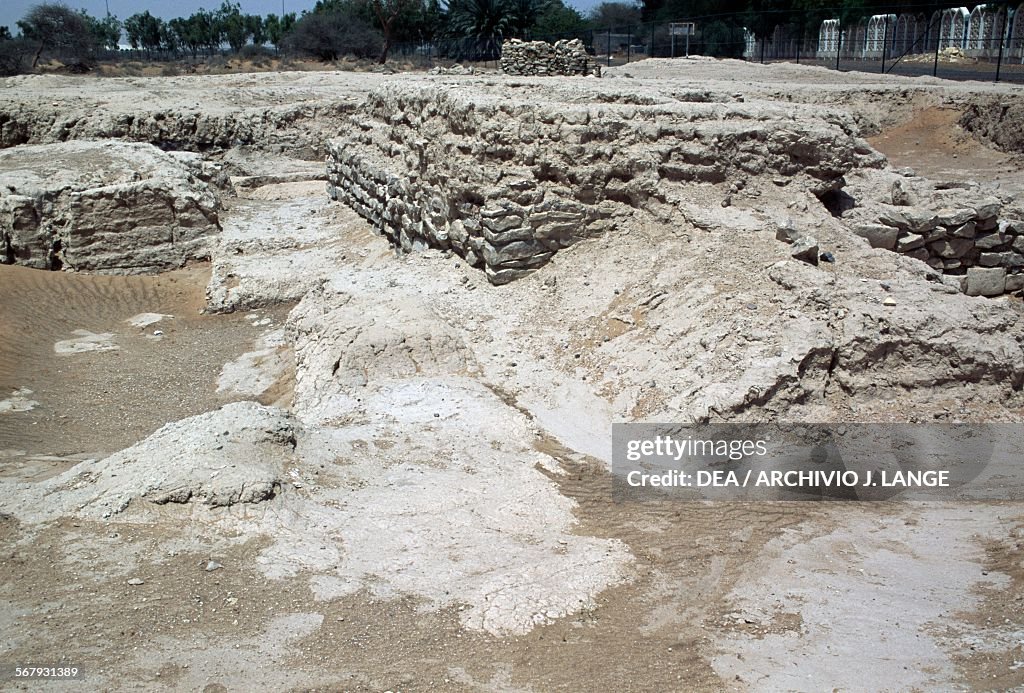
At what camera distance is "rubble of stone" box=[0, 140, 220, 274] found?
1103 centimetres

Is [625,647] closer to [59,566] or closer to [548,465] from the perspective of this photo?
[548,465]

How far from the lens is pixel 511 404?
22.4ft

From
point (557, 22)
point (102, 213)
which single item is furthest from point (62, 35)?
point (102, 213)

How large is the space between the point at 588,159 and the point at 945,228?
3459mm

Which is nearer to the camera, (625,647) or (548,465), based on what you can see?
(625,647)

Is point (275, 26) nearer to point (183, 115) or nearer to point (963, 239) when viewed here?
point (183, 115)

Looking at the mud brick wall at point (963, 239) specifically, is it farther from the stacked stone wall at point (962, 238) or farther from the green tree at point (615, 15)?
the green tree at point (615, 15)

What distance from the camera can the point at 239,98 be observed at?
17.9m

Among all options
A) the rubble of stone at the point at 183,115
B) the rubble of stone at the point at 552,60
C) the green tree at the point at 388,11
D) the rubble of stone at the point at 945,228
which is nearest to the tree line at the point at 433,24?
the green tree at the point at 388,11

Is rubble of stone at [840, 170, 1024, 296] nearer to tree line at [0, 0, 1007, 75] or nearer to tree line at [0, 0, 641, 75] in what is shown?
tree line at [0, 0, 1007, 75]

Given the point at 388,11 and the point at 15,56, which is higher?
the point at 388,11

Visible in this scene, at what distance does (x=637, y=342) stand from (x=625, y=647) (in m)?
3.26

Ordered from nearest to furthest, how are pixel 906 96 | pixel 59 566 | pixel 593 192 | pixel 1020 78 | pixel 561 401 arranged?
pixel 59 566 → pixel 561 401 → pixel 593 192 → pixel 906 96 → pixel 1020 78

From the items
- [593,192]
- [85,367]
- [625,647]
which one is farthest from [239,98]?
[625,647]
